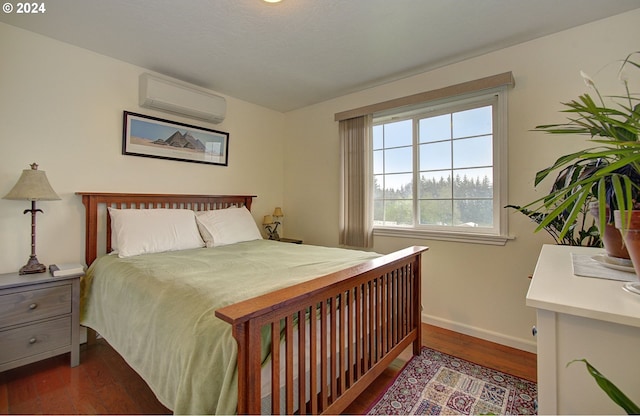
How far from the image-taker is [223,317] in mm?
876

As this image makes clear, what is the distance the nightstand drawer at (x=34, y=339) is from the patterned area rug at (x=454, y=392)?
2.10 m

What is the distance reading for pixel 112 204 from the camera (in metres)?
2.55

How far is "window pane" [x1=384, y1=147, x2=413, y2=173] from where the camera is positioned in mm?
2968

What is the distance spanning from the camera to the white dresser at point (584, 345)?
0.68m

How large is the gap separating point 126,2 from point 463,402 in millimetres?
3187

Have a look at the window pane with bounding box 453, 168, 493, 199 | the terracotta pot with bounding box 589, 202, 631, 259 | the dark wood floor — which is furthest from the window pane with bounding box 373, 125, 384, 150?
the terracotta pot with bounding box 589, 202, 631, 259

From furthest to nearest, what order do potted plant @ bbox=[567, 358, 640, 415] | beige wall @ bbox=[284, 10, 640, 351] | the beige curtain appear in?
the beige curtain < beige wall @ bbox=[284, 10, 640, 351] < potted plant @ bbox=[567, 358, 640, 415]

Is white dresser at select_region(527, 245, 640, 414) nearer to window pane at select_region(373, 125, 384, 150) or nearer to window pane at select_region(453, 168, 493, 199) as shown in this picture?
window pane at select_region(453, 168, 493, 199)

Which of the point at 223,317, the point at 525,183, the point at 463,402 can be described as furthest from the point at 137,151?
the point at 525,183

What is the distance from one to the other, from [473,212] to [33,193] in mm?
3372

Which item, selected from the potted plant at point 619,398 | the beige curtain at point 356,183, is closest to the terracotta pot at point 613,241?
the potted plant at point 619,398

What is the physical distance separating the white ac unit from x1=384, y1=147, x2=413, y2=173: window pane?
186cm

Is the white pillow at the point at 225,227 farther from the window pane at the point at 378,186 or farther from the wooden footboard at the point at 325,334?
the wooden footboard at the point at 325,334

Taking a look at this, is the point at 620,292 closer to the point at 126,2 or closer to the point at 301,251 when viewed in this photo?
the point at 301,251
